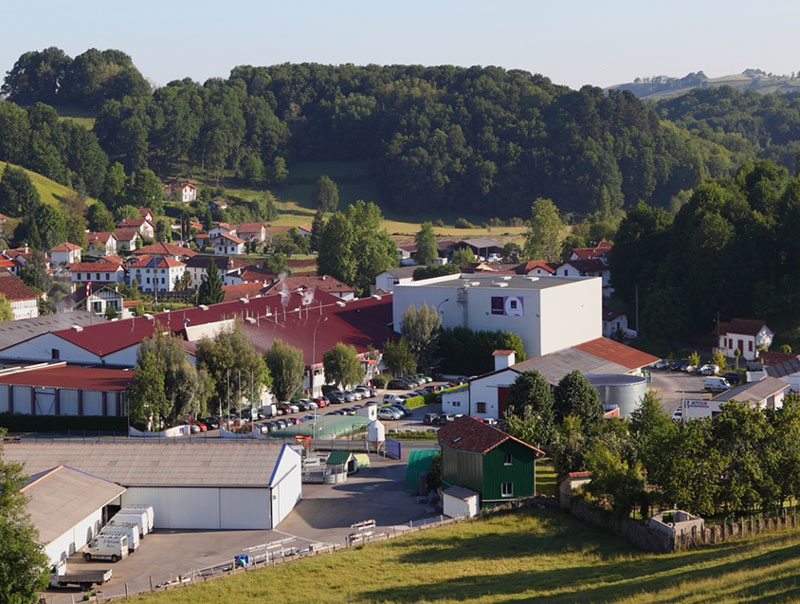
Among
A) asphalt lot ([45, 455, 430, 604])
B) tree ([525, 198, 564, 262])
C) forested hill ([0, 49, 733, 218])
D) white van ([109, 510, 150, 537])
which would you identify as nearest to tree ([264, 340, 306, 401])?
asphalt lot ([45, 455, 430, 604])

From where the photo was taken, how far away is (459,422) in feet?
99.2

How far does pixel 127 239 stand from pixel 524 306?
1860 inches

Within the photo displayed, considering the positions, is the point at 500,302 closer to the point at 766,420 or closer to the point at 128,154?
the point at 766,420

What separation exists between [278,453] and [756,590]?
43.3 ft

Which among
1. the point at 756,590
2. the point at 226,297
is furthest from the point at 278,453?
the point at 226,297

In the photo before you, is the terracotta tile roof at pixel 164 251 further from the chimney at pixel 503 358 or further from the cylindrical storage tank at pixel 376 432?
the cylindrical storage tank at pixel 376 432

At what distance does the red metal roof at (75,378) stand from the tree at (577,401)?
12923 millimetres

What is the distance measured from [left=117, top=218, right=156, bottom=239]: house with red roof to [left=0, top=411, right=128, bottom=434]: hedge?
53.1 meters

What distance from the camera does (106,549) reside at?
24.6m

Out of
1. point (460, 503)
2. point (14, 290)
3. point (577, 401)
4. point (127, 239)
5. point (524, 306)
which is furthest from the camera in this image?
point (127, 239)

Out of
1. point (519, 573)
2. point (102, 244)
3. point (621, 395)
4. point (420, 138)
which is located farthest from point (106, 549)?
→ point (420, 138)

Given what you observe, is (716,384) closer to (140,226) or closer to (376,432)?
(376,432)

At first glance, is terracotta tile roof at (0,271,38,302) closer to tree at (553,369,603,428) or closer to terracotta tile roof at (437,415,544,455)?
tree at (553,369,603,428)

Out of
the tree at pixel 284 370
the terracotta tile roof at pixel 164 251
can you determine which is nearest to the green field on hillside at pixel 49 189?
the terracotta tile roof at pixel 164 251
